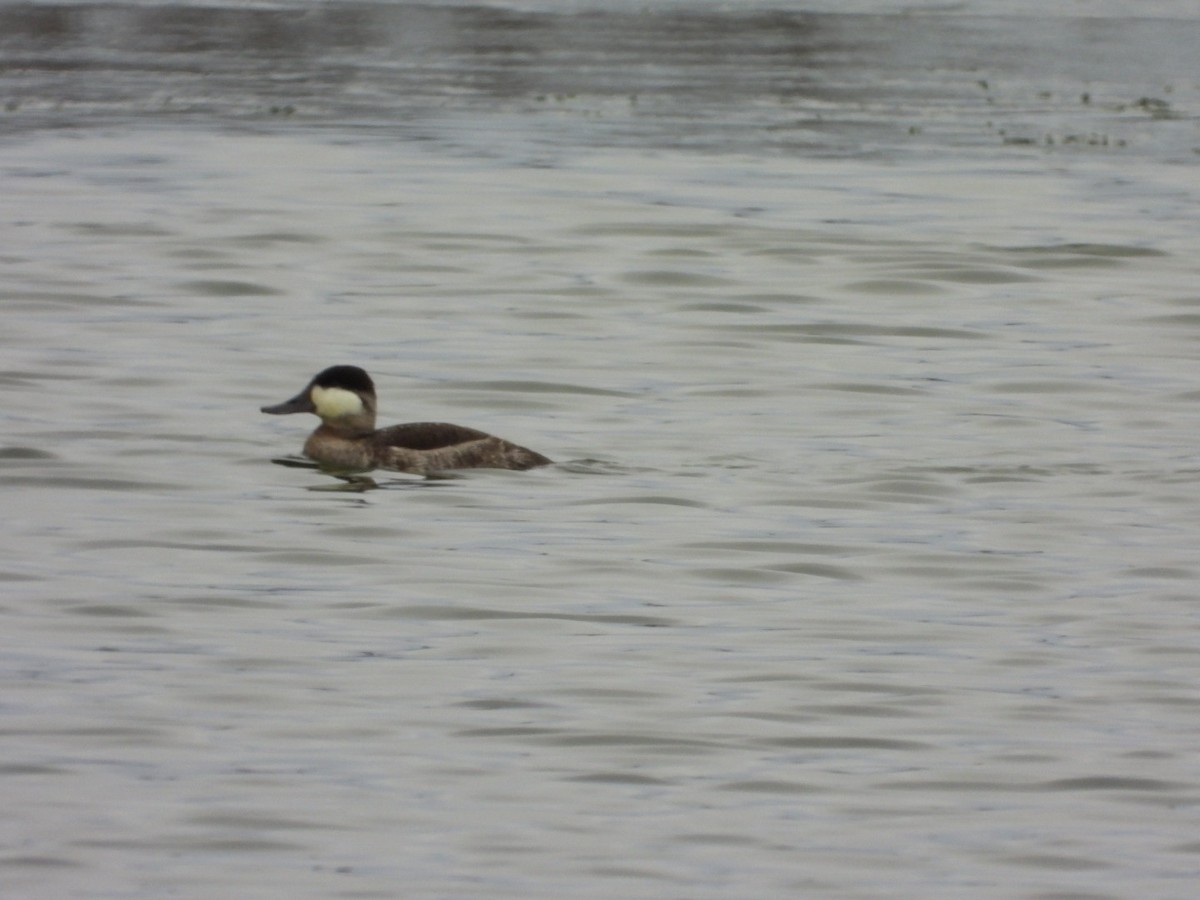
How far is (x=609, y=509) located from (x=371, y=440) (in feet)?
6.29

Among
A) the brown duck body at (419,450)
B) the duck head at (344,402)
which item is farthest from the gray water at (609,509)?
the duck head at (344,402)

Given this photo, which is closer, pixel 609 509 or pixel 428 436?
pixel 609 509

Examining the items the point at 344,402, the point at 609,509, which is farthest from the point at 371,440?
the point at 609,509

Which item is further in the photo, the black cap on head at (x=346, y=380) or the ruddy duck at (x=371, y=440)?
the black cap on head at (x=346, y=380)

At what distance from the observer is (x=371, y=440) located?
15.0 meters

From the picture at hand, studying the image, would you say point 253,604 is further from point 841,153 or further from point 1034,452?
point 841,153

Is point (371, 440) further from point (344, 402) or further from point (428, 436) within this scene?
point (428, 436)

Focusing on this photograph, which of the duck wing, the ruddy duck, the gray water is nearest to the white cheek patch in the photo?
the ruddy duck

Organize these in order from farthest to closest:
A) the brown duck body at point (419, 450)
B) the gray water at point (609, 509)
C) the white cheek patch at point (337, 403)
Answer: the white cheek patch at point (337, 403), the brown duck body at point (419, 450), the gray water at point (609, 509)

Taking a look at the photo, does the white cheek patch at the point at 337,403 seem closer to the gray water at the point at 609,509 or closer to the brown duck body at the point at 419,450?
the brown duck body at the point at 419,450

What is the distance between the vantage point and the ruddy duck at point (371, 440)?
14.5 metres

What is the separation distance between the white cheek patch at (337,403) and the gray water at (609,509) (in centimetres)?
48

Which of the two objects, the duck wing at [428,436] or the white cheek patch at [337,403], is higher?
the white cheek patch at [337,403]

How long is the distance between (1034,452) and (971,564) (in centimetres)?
305
